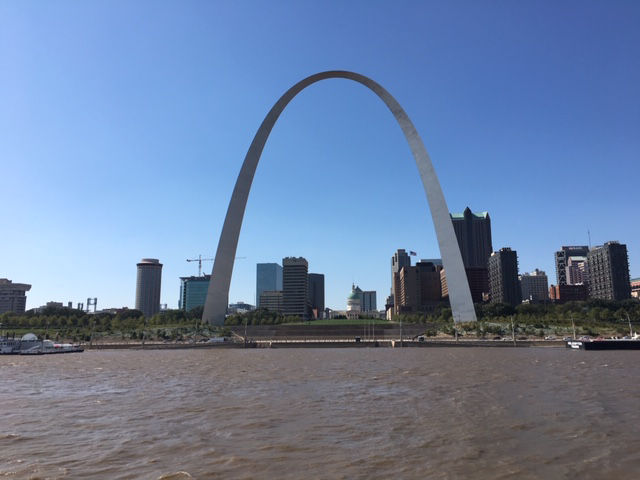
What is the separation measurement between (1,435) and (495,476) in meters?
10.2

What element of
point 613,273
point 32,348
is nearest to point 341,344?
point 32,348

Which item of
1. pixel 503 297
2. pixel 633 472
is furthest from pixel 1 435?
pixel 503 297

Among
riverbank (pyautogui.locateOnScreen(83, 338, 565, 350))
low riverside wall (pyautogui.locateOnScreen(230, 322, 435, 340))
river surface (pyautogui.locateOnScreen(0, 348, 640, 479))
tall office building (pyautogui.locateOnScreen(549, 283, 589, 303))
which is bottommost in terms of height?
river surface (pyautogui.locateOnScreen(0, 348, 640, 479))

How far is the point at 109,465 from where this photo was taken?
8.93 meters

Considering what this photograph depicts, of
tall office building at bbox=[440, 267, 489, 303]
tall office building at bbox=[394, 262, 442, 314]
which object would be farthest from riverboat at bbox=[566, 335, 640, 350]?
tall office building at bbox=[394, 262, 442, 314]

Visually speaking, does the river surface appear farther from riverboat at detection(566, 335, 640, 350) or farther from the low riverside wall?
the low riverside wall

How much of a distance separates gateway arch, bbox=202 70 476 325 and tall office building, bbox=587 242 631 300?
101 metres

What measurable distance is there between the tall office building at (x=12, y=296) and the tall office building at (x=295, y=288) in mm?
92450

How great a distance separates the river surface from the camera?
8.64 m

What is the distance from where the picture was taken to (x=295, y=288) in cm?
18900

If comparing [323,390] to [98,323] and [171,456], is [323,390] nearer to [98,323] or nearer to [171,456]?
[171,456]

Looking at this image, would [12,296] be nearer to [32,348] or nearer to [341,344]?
[32,348]

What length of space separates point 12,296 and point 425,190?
A: 176 m

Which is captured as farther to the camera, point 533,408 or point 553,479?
point 533,408
